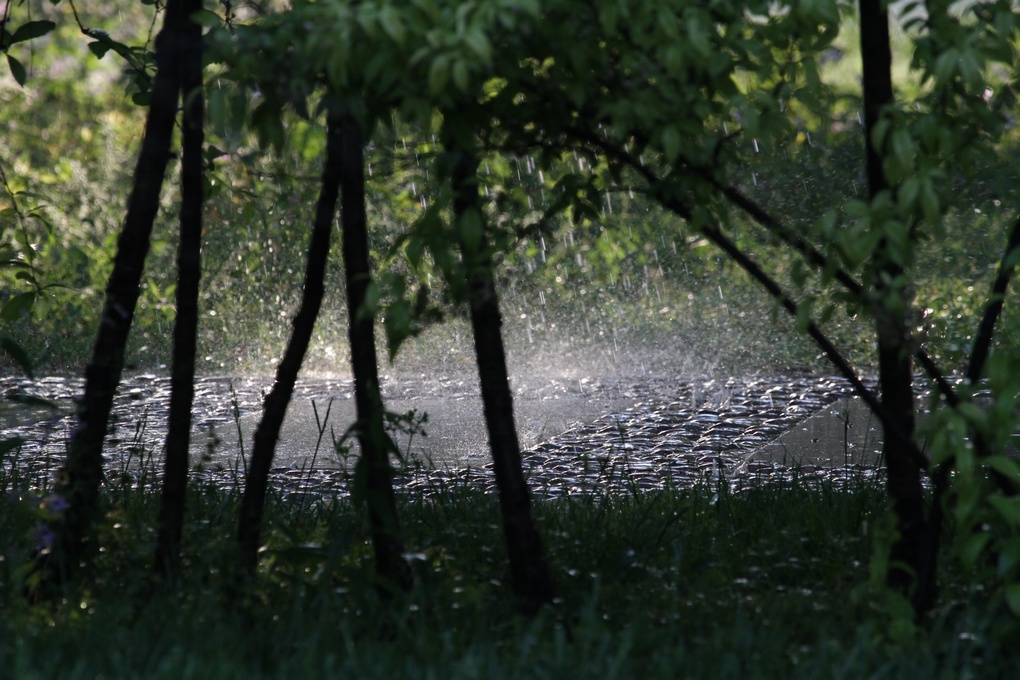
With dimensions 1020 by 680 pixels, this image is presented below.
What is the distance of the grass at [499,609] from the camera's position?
2.17 m

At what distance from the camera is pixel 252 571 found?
2564 millimetres

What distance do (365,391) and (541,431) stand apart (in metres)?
2.92

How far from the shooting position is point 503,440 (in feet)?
8.11

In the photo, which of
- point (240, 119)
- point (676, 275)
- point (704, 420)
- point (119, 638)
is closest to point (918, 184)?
point (240, 119)

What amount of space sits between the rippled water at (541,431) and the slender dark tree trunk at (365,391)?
1024mm

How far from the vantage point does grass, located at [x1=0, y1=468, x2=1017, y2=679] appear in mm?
2174

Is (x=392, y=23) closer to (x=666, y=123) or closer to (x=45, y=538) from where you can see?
(x=666, y=123)

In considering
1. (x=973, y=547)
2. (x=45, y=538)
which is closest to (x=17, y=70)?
(x=45, y=538)

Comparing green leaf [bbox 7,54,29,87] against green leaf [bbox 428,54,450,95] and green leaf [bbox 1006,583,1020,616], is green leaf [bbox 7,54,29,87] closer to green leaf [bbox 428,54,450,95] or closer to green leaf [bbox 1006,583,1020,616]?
green leaf [bbox 428,54,450,95]

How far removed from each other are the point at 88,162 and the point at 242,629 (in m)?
7.53

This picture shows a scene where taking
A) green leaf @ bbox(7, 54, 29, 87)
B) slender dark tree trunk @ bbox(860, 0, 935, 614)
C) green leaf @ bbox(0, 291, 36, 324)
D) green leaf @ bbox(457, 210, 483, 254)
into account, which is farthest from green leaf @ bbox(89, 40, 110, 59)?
slender dark tree trunk @ bbox(860, 0, 935, 614)

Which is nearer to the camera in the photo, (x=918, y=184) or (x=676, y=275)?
(x=918, y=184)

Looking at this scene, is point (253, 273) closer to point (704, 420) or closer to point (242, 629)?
point (704, 420)

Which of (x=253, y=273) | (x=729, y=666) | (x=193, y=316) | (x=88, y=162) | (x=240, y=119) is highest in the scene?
(x=88, y=162)
